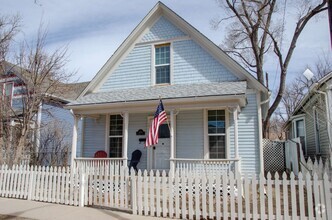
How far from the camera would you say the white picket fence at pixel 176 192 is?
20.4 ft

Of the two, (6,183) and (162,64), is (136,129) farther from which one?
(6,183)

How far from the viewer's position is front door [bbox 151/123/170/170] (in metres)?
12.6

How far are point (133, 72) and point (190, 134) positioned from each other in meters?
4.14

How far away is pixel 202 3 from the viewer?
18.3 meters

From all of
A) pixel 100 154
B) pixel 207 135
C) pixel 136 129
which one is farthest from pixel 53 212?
pixel 207 135

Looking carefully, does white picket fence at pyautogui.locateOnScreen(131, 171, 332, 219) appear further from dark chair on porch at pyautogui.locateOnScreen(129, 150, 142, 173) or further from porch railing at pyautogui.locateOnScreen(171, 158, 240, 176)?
dark chair on porch at pyautogui.locateOnScreen(129, 150, 142, 173)

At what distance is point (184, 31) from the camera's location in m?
13.1

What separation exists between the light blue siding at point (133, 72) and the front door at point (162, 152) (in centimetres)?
245

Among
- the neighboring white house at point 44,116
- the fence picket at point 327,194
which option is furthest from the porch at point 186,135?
the neighboring white house at point 44,116

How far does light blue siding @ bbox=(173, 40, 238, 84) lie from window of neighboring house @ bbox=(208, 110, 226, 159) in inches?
58.9

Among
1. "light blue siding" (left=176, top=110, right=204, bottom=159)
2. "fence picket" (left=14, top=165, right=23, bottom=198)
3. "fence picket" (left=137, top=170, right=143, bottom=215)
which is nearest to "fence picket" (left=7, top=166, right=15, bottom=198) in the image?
"fence picket" (left=14, top=165, right=23, bottom=198)

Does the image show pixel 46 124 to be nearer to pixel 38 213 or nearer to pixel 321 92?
pixel 38 213

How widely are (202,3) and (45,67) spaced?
33.3ft

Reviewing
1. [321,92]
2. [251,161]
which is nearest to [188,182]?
[251,161]
